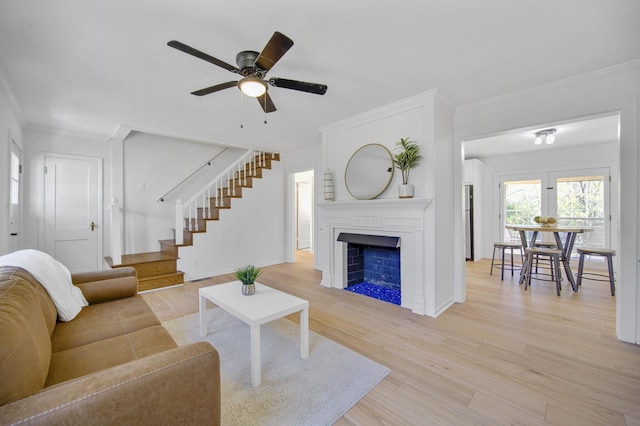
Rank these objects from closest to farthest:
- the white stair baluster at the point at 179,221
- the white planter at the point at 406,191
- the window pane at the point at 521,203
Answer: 1. the white planter at the point at 406,191
2. the white stair baluster at the point at 179,221
3. the window pane at the point at 521,203


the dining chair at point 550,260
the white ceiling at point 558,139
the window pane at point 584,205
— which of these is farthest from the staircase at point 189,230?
the window pane at point 584,205

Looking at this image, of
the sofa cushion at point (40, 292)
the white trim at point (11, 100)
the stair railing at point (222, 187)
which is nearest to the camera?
the sofa cushion at point (40, 292)

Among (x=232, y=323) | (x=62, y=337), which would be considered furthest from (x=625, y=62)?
(x=62, y=337)

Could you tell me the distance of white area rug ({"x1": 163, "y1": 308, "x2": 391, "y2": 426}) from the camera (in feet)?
5.27

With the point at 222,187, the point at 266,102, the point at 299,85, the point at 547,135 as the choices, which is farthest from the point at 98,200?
the point at 547,135

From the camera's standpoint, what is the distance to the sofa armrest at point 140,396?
0.84 meters

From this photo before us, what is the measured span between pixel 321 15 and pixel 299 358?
2520 millimetres

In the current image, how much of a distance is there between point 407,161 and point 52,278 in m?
3.26

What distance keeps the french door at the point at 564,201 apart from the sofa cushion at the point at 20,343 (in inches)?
289

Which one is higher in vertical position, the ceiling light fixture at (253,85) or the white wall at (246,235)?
the ceiling light fixture at (253,85)

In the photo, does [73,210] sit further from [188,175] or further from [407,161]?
[407,161]

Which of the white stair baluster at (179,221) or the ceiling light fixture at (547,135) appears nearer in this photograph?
the ceiling light fixture at (547,135)

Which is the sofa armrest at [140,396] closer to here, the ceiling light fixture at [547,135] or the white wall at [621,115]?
the white wall at [621,115]

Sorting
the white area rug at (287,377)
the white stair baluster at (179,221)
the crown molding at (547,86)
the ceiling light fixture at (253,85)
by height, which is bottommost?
the white area rug at (287,377)
